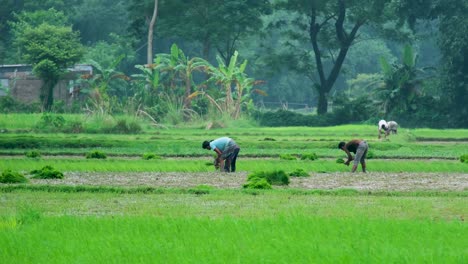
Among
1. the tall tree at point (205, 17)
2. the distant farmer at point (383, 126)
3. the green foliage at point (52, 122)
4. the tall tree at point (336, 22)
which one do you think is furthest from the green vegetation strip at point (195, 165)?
the tall tree at point (205, 17)

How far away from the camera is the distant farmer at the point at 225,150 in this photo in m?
23.7

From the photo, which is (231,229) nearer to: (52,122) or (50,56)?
(52,122)

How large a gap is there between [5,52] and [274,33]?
2542 cm

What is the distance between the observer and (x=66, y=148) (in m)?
32.7

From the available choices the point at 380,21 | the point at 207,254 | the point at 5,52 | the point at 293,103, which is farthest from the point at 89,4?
the point at 207,254

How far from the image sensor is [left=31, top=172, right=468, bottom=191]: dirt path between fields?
20531 millimetres

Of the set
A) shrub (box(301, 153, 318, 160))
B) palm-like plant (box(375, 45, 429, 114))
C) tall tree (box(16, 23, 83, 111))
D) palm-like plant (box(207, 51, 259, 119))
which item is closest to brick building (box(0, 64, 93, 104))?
tall tree (box(16, 23, 83, 111))

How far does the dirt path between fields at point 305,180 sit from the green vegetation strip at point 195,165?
2.85 feet

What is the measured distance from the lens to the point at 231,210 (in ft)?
52.5

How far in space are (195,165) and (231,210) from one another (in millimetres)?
9510

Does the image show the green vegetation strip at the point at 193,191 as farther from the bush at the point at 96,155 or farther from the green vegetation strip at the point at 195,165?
the bush at the point at 96,155

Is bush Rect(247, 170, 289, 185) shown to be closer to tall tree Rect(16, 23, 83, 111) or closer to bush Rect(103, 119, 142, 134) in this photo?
bush Rect(103, 119, 142, 134)

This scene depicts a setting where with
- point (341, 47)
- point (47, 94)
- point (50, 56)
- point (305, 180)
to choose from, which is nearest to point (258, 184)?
point (305, 180)

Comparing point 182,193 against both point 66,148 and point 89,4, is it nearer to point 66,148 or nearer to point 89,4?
point 66,148
